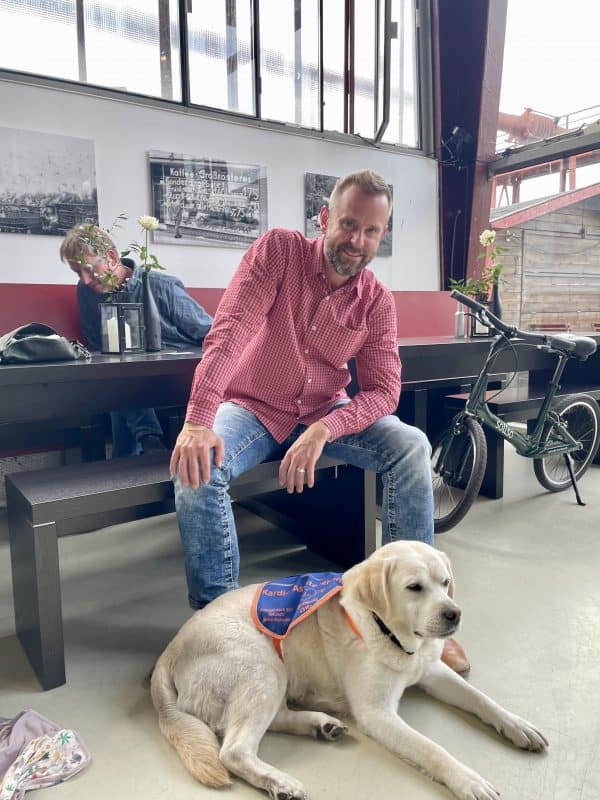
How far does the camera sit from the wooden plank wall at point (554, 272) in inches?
220

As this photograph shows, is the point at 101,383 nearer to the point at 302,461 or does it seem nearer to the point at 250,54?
the point at 302,461

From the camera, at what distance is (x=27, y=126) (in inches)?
149

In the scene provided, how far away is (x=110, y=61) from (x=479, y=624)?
429 centimetres

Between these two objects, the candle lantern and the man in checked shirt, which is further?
the candle lantern

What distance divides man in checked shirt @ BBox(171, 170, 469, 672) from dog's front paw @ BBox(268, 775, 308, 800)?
1.80 feet

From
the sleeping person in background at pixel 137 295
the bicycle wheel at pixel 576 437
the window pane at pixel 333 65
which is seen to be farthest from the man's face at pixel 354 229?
the window pane at pixel 333 65

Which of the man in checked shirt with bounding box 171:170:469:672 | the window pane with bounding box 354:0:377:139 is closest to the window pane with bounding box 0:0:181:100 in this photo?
the window pane with bounding box 354:0:377:139

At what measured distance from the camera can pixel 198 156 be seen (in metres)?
4.46

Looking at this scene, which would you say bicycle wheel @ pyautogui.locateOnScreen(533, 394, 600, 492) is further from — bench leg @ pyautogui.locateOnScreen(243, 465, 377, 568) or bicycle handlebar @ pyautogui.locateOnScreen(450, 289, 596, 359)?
bench leg @ pyautogui.locateOnScreen(243, 465, 377, 568)

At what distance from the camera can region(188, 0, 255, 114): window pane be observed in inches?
177

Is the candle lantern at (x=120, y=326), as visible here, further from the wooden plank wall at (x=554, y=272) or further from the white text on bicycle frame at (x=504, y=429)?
the wooden plank wall at (x=554, y=272)

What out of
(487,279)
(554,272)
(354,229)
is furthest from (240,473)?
(554,272)

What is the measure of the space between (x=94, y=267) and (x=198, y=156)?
202 centimetres

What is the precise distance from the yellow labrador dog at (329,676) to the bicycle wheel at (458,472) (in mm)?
1199
